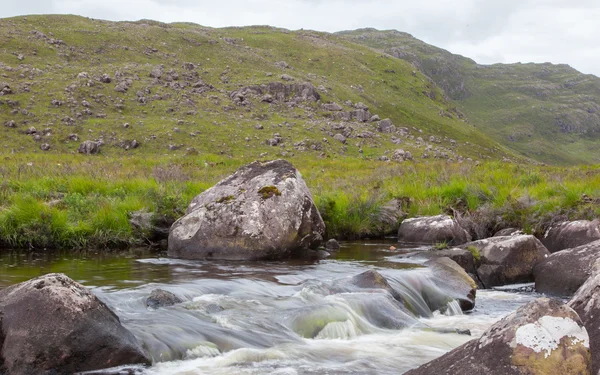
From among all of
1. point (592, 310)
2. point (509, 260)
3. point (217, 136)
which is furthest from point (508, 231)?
point (217, 136)

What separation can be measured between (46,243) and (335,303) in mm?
6722

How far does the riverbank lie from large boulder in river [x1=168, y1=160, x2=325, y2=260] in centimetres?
151

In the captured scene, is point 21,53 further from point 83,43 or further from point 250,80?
point 250,80

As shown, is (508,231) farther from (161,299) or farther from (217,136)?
(217,136)

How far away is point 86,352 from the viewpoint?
570cm

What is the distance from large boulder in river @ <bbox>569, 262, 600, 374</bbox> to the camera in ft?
16.7

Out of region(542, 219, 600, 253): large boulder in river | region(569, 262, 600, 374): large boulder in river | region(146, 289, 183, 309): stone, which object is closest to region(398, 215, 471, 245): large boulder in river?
region(542, 219, 600, 253): large boulder in river

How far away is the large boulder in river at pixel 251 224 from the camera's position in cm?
1199

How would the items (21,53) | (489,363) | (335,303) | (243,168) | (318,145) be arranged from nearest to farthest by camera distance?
(489,363)
(335,303)
(243,168)
(318,145)
(21,53)

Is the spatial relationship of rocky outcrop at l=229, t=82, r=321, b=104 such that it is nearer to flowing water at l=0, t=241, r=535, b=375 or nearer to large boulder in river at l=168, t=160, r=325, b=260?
large boulder in river at l=168, t=160, r=325, b=260

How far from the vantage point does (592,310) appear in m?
5.59

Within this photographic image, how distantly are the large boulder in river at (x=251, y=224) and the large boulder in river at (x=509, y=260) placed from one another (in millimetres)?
3552

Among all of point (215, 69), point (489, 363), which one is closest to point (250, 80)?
point (215, 69)

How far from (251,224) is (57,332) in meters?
6.71
